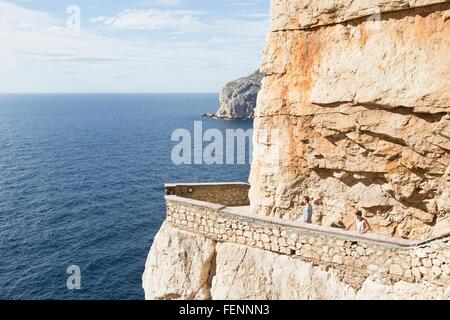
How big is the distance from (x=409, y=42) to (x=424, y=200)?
5.73 m

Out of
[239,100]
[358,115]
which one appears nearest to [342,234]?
[358,115]

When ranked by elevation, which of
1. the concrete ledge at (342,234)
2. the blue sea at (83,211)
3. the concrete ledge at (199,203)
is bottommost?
the blue sea at (83,211)

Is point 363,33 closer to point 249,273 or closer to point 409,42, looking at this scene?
point 409,42

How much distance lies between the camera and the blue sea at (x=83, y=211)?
117 ft

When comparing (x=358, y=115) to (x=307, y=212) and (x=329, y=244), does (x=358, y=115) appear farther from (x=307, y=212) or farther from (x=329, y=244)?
(x=329, y=244)

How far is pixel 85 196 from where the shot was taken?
186 ft

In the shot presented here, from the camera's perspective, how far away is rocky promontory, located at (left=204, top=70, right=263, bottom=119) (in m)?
153

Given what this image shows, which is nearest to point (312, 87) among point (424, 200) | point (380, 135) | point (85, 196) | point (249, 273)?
point (380, 135)

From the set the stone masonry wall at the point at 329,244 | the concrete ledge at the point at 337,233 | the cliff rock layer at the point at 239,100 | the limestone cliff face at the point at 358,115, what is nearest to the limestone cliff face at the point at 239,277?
the stone masonry wall at the point at 329,244

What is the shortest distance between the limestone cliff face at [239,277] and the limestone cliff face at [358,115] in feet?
10.0

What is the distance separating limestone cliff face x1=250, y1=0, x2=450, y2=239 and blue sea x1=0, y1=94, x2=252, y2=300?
20920mm

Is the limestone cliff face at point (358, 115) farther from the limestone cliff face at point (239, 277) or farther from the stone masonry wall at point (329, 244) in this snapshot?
the limestone cliff face at point (239, 277)

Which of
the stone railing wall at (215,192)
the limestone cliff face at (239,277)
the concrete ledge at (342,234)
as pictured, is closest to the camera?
the concrete ledge at (342,234)
